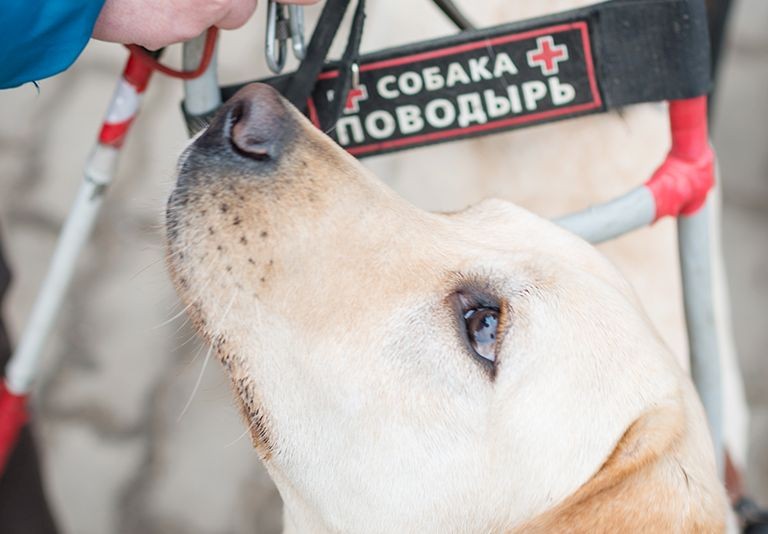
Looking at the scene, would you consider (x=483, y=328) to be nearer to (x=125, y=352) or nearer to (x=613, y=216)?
(x=613, y=216)

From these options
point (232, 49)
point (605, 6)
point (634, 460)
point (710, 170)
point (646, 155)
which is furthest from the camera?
point (232, 49)

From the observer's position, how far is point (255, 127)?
1.42 m

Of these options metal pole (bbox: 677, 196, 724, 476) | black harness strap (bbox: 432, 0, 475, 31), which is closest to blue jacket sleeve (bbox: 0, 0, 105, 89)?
black harness strap (bbox: 432, 0, 475, 31)

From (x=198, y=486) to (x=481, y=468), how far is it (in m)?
1.74

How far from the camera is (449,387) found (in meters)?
1.40

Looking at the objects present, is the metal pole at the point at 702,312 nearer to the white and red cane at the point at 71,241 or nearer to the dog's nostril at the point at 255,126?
the dog's nostril at the point at 255,126

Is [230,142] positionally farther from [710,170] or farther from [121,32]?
[710,170]

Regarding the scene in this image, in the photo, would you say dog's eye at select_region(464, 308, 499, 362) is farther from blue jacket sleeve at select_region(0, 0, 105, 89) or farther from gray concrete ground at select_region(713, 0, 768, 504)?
gray concrete ground at select_region(713, 0, 768, 504)

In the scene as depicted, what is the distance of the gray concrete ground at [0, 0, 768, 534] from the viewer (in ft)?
9.52

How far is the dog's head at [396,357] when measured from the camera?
1.37 m

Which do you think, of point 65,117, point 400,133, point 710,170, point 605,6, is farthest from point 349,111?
point 65,117

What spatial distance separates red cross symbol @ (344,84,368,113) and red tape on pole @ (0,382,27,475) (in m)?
0.94

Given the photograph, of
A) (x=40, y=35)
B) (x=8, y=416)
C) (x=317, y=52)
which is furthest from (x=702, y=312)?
(x=8, y=416)

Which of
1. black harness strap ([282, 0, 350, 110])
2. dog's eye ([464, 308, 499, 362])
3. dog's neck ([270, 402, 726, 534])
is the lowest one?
dog's neck ([270, 402, 726, 534])
